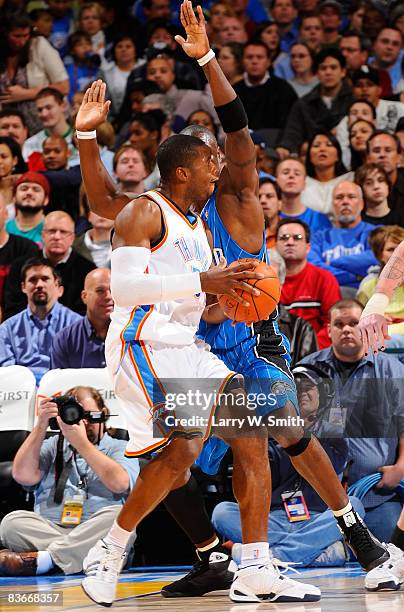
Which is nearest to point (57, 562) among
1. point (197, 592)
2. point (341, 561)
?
point (197, 592)

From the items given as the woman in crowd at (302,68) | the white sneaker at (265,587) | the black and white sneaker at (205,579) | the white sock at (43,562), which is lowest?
the white sock at (43,562)

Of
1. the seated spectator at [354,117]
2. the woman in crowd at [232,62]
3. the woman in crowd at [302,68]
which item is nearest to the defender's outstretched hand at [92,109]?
the seated spectator at [354,117]

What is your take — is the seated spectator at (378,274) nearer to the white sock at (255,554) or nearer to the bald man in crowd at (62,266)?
the bald man in crowd at (62,266)

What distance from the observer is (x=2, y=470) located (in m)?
5.89

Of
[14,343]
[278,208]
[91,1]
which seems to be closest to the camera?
[14,343]

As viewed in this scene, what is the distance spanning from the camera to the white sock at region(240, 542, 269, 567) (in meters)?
4.02

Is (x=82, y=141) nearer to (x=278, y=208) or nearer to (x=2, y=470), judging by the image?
(x=2, y=470)

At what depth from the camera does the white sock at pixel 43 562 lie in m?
5.41

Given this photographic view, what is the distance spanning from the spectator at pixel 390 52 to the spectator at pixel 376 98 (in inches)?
19.0

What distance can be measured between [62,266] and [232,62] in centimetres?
336

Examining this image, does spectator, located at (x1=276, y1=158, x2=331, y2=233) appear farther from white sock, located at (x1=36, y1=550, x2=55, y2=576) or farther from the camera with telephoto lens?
white sock, located at (x1=36, y1=550, x2=55, y2=576)

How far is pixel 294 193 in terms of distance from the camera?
331 inches

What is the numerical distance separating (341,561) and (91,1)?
25.8ft

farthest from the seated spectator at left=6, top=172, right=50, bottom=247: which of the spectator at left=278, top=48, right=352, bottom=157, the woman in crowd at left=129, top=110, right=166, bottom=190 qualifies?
the spectator at left=278, top=48, right=352, bottom=157
